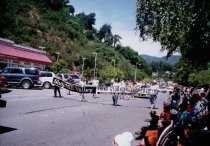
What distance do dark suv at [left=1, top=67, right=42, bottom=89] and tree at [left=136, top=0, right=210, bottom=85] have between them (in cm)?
2313

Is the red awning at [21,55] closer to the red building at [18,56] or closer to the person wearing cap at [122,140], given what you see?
the red building at [18,56]

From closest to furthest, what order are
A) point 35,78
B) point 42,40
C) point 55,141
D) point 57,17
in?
point 55,141 < point 35,78 < point 42,40 < point 57,17

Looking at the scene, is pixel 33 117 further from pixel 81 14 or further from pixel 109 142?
pixel 81 14

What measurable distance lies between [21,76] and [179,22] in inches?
1024

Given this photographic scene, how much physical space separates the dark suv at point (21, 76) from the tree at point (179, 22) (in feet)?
75.9

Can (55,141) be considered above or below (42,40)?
below

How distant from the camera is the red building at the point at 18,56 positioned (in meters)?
44.2

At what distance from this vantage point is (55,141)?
33.0 feet

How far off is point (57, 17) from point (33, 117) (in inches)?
3656

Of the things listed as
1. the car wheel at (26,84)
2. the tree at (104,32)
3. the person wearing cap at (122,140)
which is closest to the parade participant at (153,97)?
the car wheel at (26,84)

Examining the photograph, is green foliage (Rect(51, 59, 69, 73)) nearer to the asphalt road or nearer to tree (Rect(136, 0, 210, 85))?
the asphalt road

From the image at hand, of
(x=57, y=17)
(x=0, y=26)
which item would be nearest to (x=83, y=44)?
(x=57, y=17)

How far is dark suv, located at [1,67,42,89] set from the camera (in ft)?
113

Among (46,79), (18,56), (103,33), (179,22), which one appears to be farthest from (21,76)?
(103,33)
